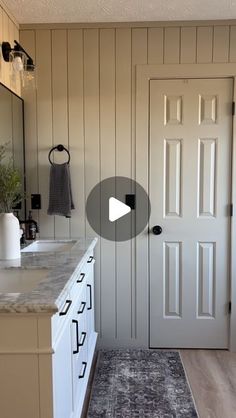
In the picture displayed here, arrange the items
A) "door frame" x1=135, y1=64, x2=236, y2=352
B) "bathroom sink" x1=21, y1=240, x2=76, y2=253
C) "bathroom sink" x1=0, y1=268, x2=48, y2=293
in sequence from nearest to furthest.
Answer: "bathroom sink" x1=0, y1=268, x2=48, y2=293 < "bathroom sink" x1=21, y1=240, x2=76, y2=253 < "door frame" x1=135, y1=64, x2=236, y2=352

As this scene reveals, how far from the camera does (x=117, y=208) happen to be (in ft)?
9.43

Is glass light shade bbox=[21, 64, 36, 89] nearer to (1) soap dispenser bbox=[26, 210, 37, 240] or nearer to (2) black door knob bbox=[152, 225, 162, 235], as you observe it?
(1) soap dispenser bbox=[26, 210, 37, 240]

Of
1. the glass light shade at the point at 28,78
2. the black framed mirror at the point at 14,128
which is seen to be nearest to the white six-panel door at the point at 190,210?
the glass light shade at the point at 28,78

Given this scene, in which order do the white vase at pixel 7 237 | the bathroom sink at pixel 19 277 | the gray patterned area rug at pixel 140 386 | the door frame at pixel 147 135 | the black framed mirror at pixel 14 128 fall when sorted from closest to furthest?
the bathroom sink at pixel 19 277 < the white vase at pixel 7 237 < the gray patterned area rug at pixel 140 386 < the black framed mirror at pixel 14 128 < the door frame at pixel 147 135

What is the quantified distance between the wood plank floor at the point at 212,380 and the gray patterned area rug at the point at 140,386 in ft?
0.19

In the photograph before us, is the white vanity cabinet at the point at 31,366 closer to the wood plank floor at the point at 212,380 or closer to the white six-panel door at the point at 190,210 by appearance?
the wood plank floor at the point at 212,380

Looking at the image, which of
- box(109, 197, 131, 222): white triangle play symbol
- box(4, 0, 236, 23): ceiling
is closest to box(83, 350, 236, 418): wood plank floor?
box(109, 197, 131, 222): white triangle play symbol

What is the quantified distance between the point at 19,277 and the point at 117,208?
47.2 inches

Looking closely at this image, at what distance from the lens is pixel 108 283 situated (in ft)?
9.56

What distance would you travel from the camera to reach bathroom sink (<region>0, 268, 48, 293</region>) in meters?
1.80

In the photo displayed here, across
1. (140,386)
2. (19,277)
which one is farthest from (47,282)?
(140,386)

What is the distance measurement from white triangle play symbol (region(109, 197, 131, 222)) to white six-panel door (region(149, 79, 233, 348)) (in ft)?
0.70

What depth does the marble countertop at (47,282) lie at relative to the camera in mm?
1302
